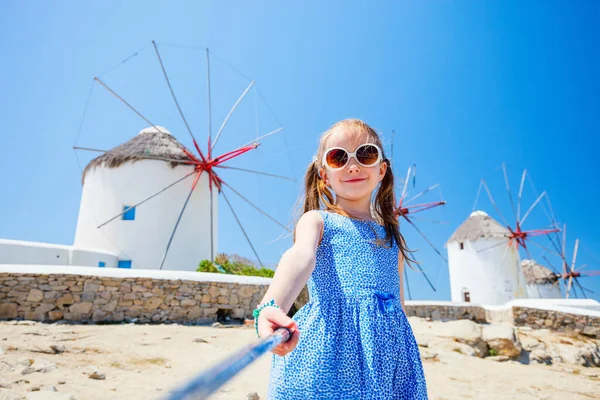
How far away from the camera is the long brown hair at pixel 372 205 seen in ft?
Answer: 4.57

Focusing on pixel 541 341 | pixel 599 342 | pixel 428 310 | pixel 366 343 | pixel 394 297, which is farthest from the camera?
pixel 428 310

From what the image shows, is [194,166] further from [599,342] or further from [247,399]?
[599,342]

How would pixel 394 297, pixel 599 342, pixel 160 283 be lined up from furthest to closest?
pixel 599 342 → pixel 160 283 → pixel 394 297

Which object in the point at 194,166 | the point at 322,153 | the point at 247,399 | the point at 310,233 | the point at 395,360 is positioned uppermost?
the point at 194,166

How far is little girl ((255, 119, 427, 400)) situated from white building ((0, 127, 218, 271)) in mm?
10600

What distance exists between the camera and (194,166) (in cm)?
1267

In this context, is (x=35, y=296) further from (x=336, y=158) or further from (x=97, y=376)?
(x=336, y=158)

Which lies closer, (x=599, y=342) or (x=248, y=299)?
(x=248, y=299)

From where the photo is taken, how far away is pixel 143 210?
11781 mm

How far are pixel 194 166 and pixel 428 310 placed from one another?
896cm

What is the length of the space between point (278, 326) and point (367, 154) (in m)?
0.78

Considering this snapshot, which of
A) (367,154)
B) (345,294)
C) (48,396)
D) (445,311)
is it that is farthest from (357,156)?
(445,311)

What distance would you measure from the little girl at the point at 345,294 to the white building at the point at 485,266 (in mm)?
21224

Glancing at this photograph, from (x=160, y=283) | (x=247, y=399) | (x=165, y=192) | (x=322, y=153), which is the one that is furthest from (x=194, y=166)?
(x=322, y=153)
